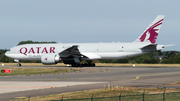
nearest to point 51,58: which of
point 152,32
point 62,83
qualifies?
point 152,32

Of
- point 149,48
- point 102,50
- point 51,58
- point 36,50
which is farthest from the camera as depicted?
point 36,50

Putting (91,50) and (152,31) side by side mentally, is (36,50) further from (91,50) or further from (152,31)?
(152,31)

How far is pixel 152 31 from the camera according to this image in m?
55.6

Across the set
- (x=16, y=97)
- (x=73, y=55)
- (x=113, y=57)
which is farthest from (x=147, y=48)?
(x=16, y=97)

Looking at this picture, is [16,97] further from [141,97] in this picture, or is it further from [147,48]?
[147,48]

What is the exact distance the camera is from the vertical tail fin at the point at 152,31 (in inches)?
2163

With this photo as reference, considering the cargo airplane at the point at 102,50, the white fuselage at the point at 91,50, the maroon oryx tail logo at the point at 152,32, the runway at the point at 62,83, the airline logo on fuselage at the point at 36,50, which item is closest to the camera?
the runway at the point at 62,83

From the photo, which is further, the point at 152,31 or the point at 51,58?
the point at 152,31

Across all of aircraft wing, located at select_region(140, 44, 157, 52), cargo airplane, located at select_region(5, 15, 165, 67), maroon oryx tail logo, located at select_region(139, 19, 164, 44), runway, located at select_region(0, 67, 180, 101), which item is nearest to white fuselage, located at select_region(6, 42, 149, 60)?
cargo airplane, located at select_region(5, 15, 165, 67)

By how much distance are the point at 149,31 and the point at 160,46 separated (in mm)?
4341

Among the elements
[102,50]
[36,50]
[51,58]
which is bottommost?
[51,58]

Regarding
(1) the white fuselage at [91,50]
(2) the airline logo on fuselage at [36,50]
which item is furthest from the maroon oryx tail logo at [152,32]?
(2) the airline logo on fuselage at [36,50]

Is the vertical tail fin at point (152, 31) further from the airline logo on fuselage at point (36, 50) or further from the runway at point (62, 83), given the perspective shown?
the runway at point (62, 83)

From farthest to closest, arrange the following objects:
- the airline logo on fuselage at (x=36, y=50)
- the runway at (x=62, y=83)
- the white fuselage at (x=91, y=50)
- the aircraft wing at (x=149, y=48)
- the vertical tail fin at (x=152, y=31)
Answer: the airline logo on fuselage at (x=36, y=50) → the white fuselage at (x=91, y=50) → the vertical tail fin at (x=152, y=31) → the aircraft wing at (x=149, y=48) → the runway at (x=62, y=83)
